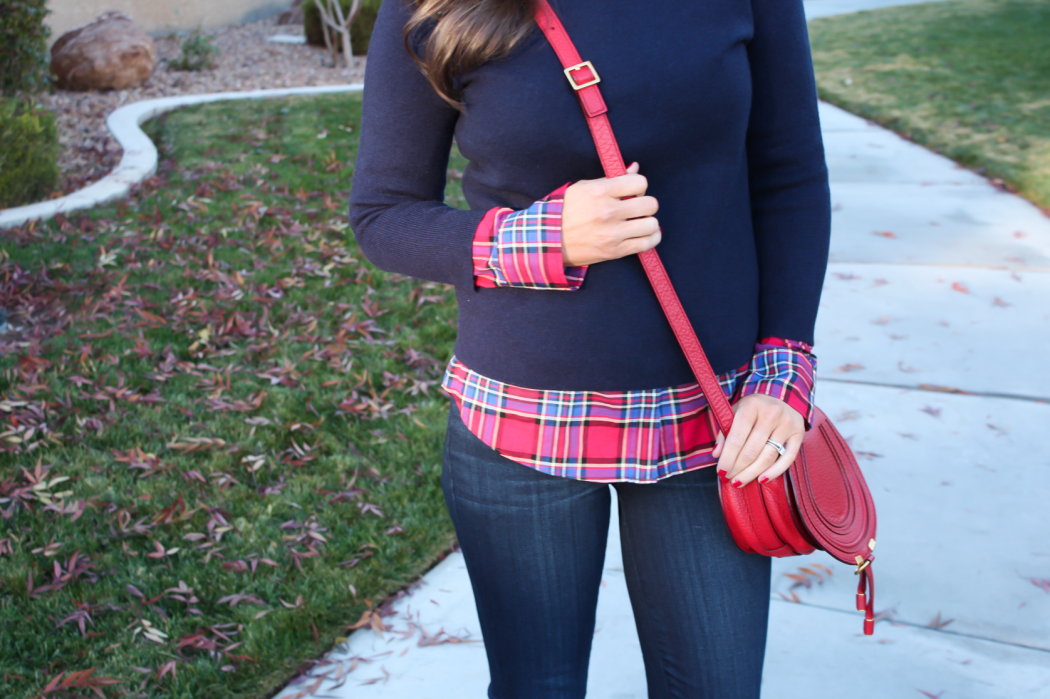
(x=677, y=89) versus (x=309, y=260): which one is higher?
(x=677, y=89)

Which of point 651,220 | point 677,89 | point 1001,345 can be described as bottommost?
point 1001,345

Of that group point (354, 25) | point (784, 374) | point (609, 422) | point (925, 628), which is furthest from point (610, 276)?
point (354, 25)

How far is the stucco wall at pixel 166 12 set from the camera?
450 inches

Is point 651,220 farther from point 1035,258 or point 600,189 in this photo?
point 1035,258

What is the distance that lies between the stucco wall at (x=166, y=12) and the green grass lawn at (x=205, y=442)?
7137mm

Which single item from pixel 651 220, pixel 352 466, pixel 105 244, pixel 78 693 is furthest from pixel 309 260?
pixel 651 220

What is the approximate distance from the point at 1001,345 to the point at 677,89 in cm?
384

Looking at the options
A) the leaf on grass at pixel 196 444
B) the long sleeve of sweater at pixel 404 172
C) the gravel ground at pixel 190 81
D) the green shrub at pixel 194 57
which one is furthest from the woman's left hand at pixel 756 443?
the green shrub at pixel 194 57

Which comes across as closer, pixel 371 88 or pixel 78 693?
pixel 371 88

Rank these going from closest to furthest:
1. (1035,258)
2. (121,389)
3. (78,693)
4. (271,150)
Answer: (78,693), (121,389), (1035,258), (271,150)

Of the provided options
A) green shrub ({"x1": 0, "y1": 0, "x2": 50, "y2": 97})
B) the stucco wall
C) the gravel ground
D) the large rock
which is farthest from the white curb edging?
the stucco wall

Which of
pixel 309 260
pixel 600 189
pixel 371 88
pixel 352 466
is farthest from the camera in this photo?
pixel 309 260

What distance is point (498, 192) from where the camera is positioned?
1283 mm

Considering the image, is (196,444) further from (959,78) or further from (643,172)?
(959,78)
